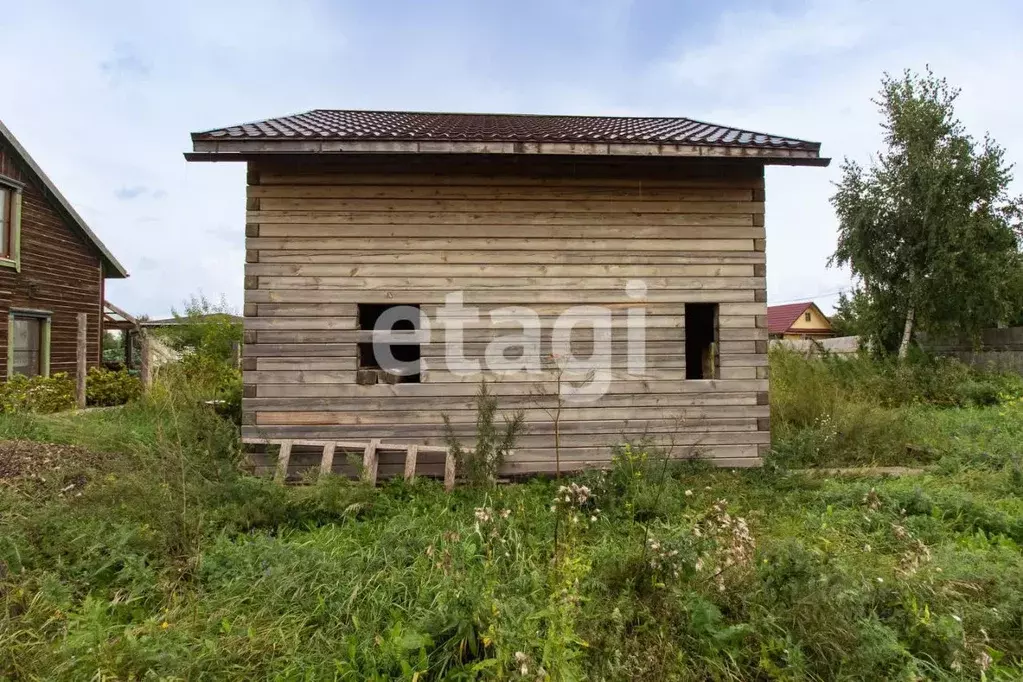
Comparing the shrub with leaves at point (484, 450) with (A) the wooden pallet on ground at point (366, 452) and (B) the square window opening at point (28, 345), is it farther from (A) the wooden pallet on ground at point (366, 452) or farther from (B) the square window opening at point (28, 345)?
(B) the square window opening at point (28, 345)

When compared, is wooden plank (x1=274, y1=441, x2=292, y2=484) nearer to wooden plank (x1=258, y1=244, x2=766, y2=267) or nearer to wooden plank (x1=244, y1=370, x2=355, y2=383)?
wooden plank (x1=244, y1=370, x2=355, y2=383)

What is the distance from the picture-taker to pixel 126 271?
1612cm

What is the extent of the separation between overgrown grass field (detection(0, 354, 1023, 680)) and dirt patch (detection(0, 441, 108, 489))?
71 millimetres

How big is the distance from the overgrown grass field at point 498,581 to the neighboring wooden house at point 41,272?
9.77 meters

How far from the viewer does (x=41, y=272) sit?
13023mm

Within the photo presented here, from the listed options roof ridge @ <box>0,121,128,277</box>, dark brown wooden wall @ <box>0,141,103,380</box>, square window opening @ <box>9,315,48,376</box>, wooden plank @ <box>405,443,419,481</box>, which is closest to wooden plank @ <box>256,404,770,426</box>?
wooden plank @ <box>405,443,419,481</box>

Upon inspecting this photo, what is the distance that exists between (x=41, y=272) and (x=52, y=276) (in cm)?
36

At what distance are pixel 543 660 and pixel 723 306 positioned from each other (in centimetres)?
498

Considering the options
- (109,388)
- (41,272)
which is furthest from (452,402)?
(41,272)

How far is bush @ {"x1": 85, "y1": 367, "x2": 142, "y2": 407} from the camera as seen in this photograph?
12930 mm

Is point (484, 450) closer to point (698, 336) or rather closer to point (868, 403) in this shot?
point (698, 336)

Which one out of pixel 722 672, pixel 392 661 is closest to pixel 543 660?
pixel 392 661

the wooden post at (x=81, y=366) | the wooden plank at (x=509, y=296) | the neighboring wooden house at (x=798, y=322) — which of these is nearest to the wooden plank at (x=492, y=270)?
the wooden plank at (x=509, y=296)

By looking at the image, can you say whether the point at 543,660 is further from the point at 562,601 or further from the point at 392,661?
the point at 392,661
